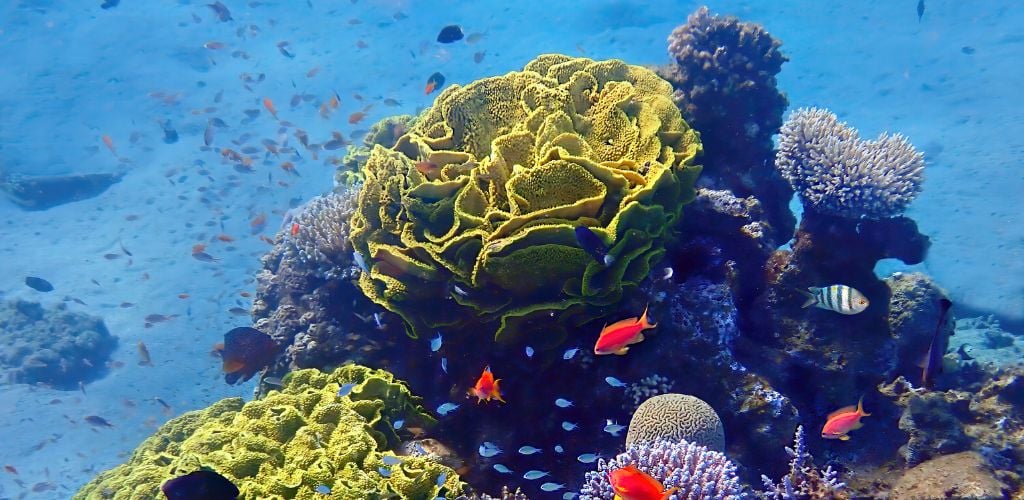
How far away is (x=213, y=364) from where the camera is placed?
52.7 feet

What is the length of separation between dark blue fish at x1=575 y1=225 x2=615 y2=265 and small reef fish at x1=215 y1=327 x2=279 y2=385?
4117 mm

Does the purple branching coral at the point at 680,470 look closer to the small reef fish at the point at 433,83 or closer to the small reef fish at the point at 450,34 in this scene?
the small reef fish at the point at 450,34

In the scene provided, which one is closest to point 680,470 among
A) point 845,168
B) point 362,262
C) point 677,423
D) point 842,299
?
point 677,423

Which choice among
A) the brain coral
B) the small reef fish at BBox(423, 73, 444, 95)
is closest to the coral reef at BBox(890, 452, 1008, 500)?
the brain coral

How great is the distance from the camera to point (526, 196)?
4.34 metres

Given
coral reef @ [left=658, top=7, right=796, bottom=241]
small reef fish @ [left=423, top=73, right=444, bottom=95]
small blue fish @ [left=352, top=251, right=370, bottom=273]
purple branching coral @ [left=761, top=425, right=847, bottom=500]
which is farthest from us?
small reef fish @ [left=423, top=73, right=444, bottom=95]

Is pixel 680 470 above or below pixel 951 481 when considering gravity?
below

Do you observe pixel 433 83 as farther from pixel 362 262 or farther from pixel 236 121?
pixel 236 121

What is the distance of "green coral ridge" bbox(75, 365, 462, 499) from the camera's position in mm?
3369

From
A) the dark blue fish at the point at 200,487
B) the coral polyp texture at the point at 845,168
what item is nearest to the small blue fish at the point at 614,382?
the dark blue fish at the point at 200,487

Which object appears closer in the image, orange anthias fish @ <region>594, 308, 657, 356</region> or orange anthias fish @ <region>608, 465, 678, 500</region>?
orange anthias fish @ <region>608, 465, 678, 500</region>

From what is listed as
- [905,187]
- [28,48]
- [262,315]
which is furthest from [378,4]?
[905,187]

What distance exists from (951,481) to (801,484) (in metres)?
1.13

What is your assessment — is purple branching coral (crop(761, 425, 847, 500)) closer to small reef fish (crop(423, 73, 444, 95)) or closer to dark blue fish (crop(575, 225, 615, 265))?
dark blue fish (crop(575, 225, 615, 265))
